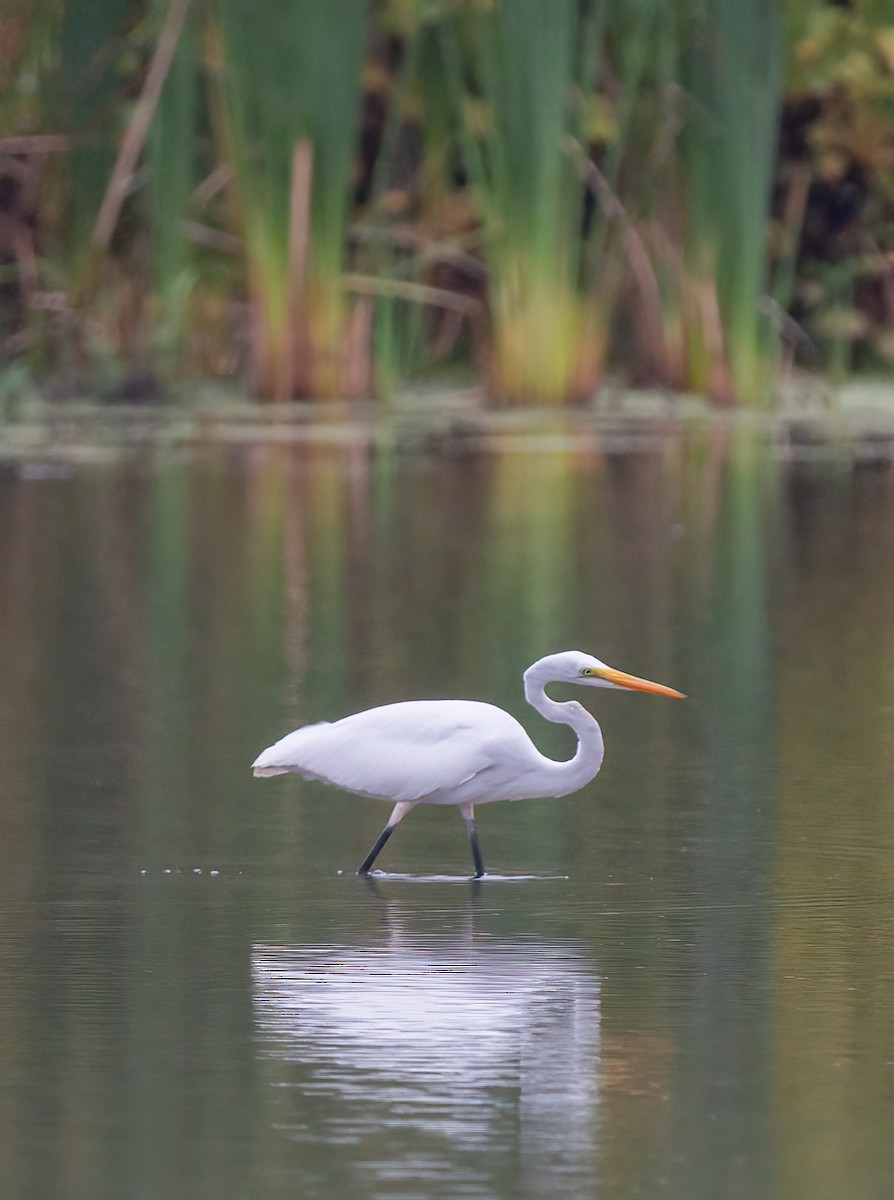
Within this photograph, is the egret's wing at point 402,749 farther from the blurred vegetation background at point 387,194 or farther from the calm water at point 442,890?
the blurred vegetation background at point 387,194

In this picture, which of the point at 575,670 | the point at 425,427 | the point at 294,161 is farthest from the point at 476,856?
the point at 425,427

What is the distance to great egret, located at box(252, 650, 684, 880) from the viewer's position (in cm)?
619

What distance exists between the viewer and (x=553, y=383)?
1767 centimetres

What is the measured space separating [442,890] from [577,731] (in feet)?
1.57

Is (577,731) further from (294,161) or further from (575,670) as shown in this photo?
(294,161)

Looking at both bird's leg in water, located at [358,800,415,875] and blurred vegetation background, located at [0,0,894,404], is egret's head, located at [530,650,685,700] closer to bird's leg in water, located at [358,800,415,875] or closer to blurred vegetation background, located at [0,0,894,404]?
bird's leg in water, located at [358,800,415,875]

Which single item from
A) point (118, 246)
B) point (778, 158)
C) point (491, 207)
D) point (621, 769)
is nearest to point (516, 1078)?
point (621, 769)

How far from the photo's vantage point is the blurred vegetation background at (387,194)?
16.7 meters

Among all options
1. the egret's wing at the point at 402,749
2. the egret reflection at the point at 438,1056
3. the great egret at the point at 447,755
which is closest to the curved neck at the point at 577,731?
the great egret at the point at 447,755

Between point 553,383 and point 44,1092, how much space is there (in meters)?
13.5

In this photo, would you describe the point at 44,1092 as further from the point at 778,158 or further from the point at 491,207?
the point at 778,158

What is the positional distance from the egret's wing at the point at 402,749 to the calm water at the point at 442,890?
8.1 inches

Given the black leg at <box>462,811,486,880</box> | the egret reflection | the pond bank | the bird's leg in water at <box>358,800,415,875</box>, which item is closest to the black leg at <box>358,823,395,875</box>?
the bird's leg in water at <box>358,800,415,875</box>

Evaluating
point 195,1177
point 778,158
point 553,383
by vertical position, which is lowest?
point 195,1177
